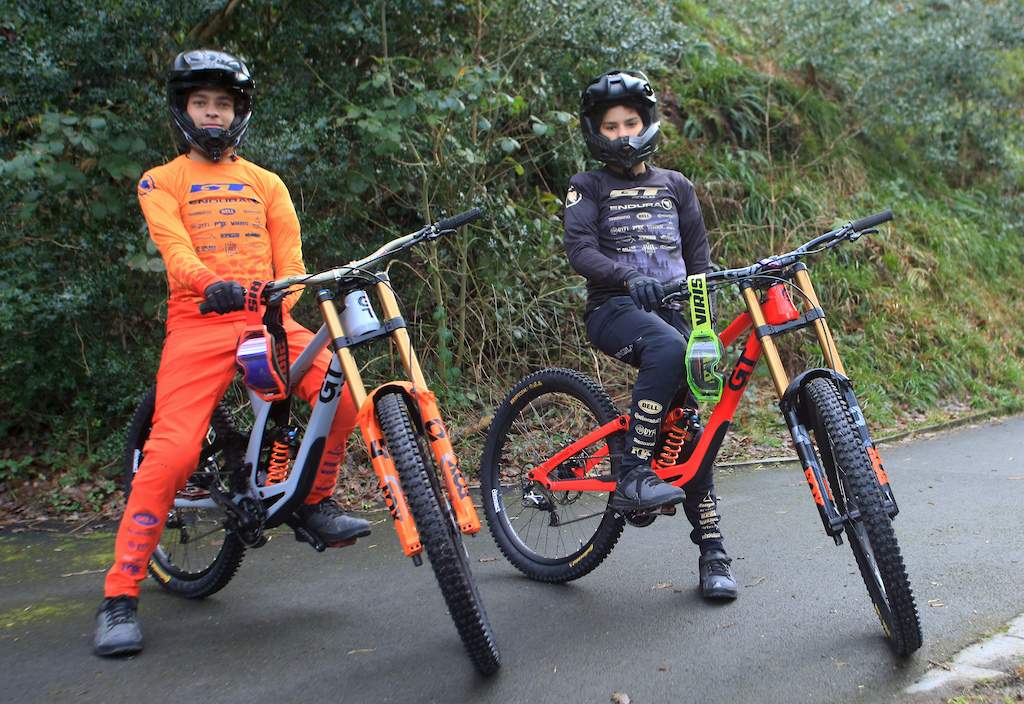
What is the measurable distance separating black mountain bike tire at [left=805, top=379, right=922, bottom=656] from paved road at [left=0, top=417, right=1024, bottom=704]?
0.17 metres

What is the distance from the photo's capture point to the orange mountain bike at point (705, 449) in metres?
2.69

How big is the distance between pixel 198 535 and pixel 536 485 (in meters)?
1.60

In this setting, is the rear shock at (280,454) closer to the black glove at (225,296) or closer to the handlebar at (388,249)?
the black glove at (225,296)

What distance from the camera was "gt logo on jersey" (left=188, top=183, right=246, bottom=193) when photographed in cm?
352

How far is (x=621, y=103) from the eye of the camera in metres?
3.71

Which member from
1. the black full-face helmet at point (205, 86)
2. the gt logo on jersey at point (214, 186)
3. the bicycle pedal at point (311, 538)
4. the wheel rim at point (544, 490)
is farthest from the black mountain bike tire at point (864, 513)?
the black full-face helmet at point (205, 86)

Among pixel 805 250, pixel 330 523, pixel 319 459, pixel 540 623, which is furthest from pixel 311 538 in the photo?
pixel 805 250

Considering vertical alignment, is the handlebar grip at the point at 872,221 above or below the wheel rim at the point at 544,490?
above

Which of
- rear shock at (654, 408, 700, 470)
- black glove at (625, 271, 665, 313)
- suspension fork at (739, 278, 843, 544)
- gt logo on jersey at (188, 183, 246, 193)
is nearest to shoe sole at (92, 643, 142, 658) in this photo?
gt logo on jersey at (188, 183, 246, 193)

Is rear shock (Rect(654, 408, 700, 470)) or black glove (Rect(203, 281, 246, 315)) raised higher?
black glove (Rect(203, 281, 246, 315))

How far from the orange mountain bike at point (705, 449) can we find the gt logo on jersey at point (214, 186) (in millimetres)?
1558

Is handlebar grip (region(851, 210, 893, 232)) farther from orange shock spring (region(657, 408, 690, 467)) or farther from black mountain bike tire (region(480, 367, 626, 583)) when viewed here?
black mountain bike tire (region(480, 367, 626, 583))

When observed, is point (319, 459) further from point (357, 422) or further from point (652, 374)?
point (652, 374)

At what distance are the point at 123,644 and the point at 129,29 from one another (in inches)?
151
